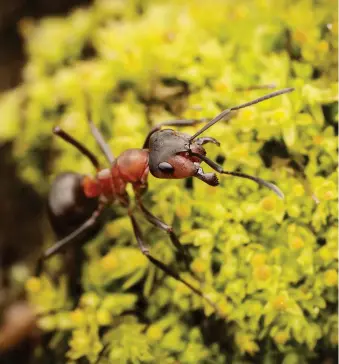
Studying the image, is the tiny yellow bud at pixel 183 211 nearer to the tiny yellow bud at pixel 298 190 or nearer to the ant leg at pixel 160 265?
the ant leg at pixel 160 265

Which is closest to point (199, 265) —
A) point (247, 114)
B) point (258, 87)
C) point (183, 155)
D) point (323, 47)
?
point (183, 155)

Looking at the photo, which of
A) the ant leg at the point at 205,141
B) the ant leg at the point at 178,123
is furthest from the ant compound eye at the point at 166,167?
the ant leg at the point at 178,123

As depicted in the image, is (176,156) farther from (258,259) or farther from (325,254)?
(325,254)

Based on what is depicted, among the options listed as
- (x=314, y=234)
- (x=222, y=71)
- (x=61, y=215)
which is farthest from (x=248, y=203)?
(x=61, y=215)

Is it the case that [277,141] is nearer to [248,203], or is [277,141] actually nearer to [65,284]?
[248,203]

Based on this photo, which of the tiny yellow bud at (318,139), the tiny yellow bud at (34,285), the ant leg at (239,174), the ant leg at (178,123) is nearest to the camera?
the ant leg at (239,174)
